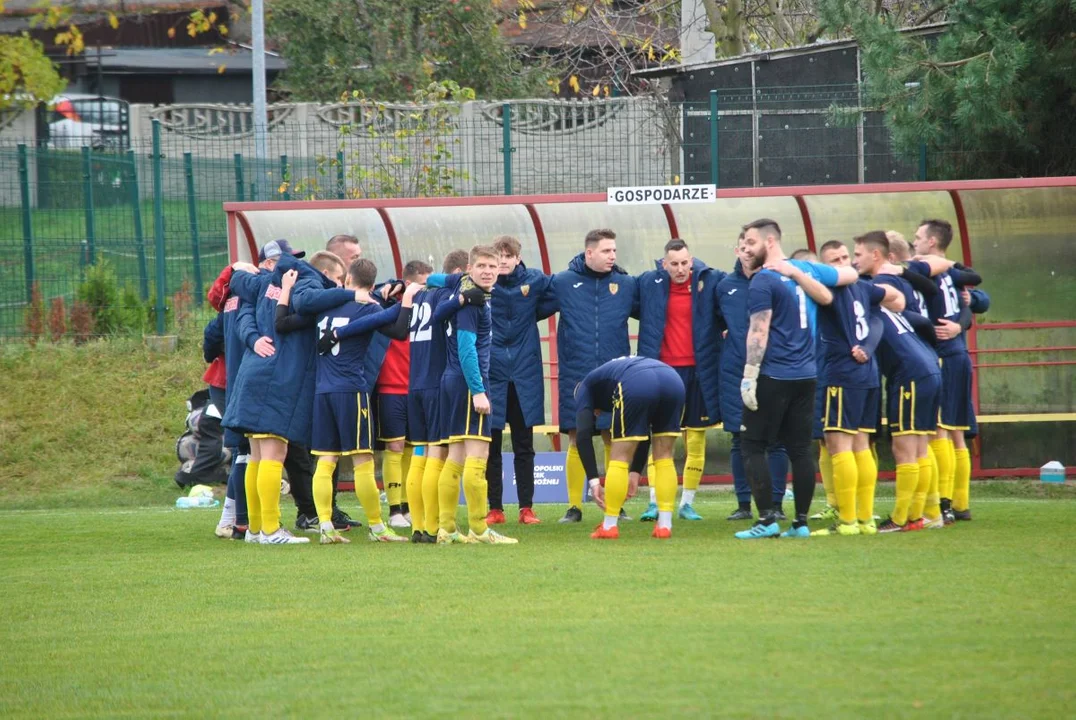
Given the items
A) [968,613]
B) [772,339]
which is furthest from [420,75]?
[968,613]

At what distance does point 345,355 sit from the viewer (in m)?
9.11

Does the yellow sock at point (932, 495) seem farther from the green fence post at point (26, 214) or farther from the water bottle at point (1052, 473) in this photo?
the green fence post at point (26, 214)

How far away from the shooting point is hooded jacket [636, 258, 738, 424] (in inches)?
392

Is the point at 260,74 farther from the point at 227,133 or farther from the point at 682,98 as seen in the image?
the point at 682,98

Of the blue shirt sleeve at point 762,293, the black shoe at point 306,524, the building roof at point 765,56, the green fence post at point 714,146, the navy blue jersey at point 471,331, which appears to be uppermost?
the building roof at point 765,56

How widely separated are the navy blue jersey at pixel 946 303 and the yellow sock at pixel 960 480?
2.40 ft

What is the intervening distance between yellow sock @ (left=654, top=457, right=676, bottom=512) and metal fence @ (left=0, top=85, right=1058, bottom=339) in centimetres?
697

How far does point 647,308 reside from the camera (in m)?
10.1

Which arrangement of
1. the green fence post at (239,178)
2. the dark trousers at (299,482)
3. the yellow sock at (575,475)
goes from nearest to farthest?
the yellow sock at (575,475) < the dark trousers at (299,482) < the green fence post at (239,178)

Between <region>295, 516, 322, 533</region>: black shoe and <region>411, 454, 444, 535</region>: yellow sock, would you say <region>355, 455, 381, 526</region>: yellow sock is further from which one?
<region>295, 516, 322, 533</region>: black shoe

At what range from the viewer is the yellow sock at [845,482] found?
8.77 m

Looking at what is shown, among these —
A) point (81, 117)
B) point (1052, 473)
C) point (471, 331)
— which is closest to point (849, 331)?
point (471, 331)

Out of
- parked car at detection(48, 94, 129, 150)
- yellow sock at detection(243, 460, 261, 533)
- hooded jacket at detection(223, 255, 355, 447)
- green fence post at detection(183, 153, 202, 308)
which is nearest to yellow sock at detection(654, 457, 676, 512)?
hooded jacket at detection(223, 255, 355, 447)

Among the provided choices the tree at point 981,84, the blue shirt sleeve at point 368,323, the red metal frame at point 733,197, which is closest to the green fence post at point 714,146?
the tree at point 981,84
